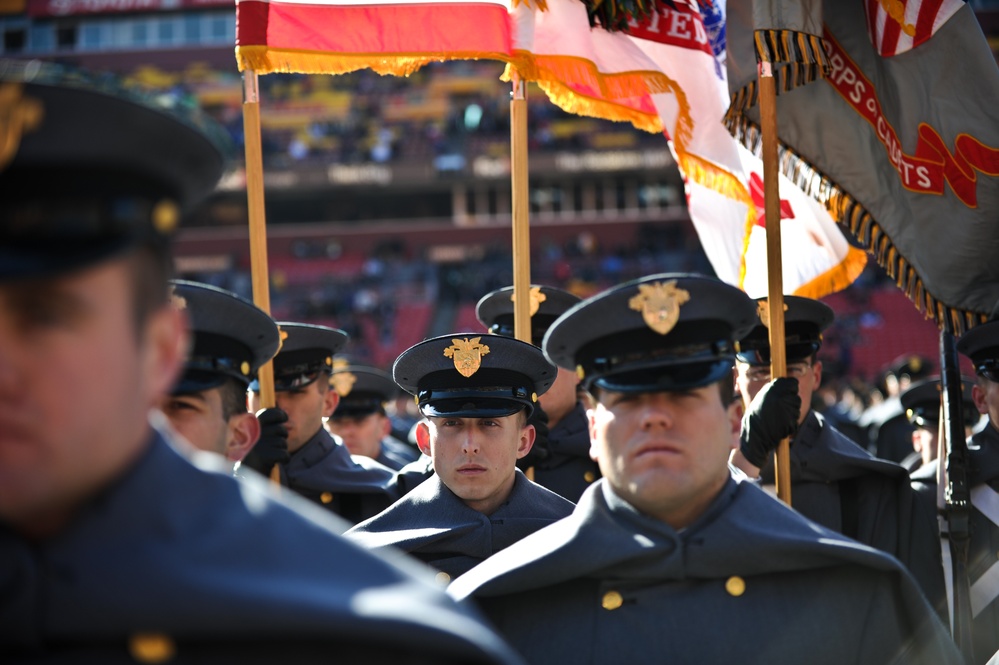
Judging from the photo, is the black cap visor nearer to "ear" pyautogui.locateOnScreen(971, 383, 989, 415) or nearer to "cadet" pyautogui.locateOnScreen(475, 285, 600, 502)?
"cadet" pyautogui.locateOnScreen(475, 285, 600, 502)

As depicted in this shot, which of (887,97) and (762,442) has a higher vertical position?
(887,97)

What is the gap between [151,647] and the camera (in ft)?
5.65

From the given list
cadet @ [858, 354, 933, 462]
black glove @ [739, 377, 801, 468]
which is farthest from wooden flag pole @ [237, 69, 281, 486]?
cadet @ [858, 354, 933, 462]

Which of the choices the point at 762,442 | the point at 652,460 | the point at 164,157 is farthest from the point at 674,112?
the point at 164,157

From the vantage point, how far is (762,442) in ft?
14.4

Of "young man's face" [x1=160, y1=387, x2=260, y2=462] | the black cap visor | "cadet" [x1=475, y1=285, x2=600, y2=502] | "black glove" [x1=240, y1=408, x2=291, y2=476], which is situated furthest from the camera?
"cadet" [x1=475, y1=285, x2=600, y2=502]

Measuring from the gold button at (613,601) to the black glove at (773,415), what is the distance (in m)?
1.41

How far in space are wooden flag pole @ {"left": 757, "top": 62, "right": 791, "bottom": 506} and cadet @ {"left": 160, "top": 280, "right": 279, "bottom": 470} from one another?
194cm

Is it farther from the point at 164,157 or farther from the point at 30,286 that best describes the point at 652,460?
the point at 30,286

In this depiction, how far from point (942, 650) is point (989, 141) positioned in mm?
3125

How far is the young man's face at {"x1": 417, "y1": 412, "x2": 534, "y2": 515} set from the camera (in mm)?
4465

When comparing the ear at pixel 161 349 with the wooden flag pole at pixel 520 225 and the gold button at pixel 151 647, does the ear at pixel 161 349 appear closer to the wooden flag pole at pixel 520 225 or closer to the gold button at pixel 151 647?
the gold button at pixel 151 647

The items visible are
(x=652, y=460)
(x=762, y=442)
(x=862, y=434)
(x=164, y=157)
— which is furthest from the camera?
(x=862, y=434)

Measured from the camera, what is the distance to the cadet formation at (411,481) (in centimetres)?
171
